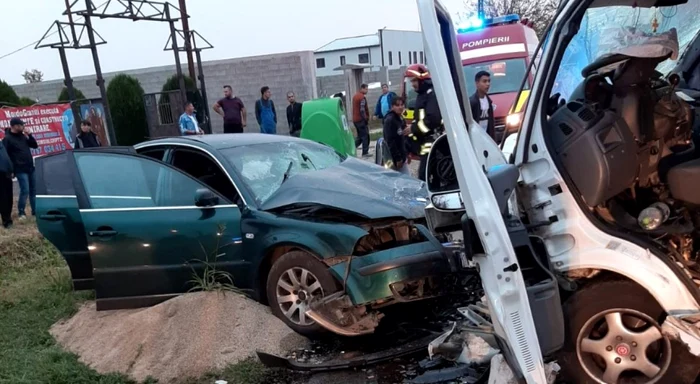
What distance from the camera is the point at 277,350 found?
427cm

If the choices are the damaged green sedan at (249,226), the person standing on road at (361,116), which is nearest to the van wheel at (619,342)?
the damaged green sedan at (249,226)

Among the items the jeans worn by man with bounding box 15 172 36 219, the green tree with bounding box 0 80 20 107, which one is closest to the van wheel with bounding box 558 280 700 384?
the jeans worn by man with bounding box 15 172 36 219

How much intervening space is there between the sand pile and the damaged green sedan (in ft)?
0.51

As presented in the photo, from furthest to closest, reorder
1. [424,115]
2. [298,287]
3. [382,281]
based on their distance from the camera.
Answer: [424,115]
[298,287]
[382,281]

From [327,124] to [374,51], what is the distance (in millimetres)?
63752

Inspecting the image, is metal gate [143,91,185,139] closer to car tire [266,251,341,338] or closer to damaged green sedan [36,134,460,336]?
damaged green sedan [36,134,460,336]

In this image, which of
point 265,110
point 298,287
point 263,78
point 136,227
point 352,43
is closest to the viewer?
point 298,287

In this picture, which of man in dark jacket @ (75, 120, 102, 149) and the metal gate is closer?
man in dark jacket @ (75, 120, 102, 149)

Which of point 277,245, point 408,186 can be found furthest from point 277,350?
point 408,186

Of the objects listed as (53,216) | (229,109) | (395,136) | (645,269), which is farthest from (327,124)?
(645,269)

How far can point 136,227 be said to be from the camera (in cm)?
485

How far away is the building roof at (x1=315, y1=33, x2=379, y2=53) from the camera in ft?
240

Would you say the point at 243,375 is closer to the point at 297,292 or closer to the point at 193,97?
the point at 297,292

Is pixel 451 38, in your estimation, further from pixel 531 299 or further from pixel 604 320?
pixel 604 320
